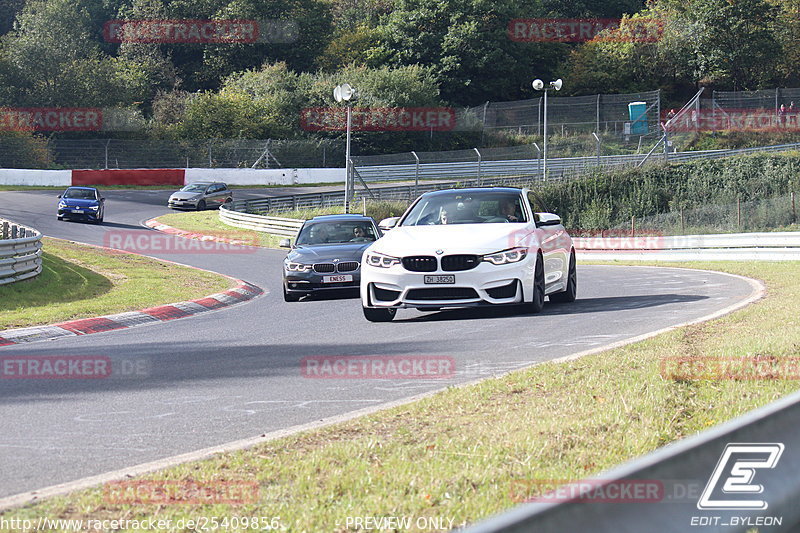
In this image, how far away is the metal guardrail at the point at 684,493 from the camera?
289cm

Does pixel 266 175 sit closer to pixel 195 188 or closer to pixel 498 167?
pixel 195 188

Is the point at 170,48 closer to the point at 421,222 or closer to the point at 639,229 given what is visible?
the point at 639,229

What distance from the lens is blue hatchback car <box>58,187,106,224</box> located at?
1561 inches

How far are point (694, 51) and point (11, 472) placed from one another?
8073 centimetres

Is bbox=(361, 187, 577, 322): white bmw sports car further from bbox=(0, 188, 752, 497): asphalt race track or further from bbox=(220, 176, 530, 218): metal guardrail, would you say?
bbox=(220, 176, 530, 218): metal guardrail

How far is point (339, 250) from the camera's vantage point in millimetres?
17562

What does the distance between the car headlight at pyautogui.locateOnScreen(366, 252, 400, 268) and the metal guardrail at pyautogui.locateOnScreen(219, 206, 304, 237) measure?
2495 cm

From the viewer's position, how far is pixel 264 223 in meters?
40.2

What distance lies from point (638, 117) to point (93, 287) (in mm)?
49760

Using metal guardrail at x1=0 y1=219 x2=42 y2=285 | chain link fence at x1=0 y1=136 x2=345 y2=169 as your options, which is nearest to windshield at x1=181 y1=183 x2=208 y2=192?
chain link fence at x1=0 y1=136 x2=345 y2=169

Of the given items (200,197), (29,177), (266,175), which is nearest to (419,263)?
(200,197)

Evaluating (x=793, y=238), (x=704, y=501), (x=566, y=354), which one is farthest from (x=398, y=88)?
(x=704, y=501)

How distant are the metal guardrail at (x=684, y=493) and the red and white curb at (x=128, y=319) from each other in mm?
10373

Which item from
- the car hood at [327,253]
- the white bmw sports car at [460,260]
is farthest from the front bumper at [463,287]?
the car hood at [327,253]
